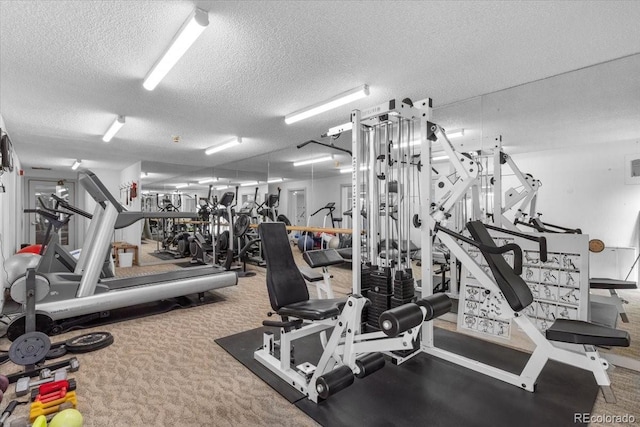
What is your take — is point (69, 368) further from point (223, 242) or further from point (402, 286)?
point (223, 242)

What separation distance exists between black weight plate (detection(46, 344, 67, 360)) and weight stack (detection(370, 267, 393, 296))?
2763mm

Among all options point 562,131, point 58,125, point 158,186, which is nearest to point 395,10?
point 562,131

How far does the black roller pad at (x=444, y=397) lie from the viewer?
6.09 feet

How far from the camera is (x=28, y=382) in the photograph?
2.17 metres

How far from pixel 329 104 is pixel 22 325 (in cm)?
400

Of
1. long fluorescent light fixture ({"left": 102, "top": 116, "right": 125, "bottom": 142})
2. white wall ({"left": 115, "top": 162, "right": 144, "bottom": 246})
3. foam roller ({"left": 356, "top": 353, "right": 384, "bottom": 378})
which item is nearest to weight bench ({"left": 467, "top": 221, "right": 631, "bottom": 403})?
foam roller ({"left": 356, "top": 353, "right": 384, "bottom": 378})

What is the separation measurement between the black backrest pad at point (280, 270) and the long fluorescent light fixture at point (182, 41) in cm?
158

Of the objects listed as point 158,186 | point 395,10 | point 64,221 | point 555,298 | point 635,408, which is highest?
point 395,10

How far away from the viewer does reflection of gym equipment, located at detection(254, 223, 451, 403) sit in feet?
5.80

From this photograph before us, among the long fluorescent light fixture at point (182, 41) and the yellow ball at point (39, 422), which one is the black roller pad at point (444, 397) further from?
the long fluorescent light fixture at point (182, 41)

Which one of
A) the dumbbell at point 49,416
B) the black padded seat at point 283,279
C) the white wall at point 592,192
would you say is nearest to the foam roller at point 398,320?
the black padded seat at point 283,279

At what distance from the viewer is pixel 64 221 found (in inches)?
147

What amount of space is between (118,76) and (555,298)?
485cm

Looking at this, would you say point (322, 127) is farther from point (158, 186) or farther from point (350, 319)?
point (158, 186)
